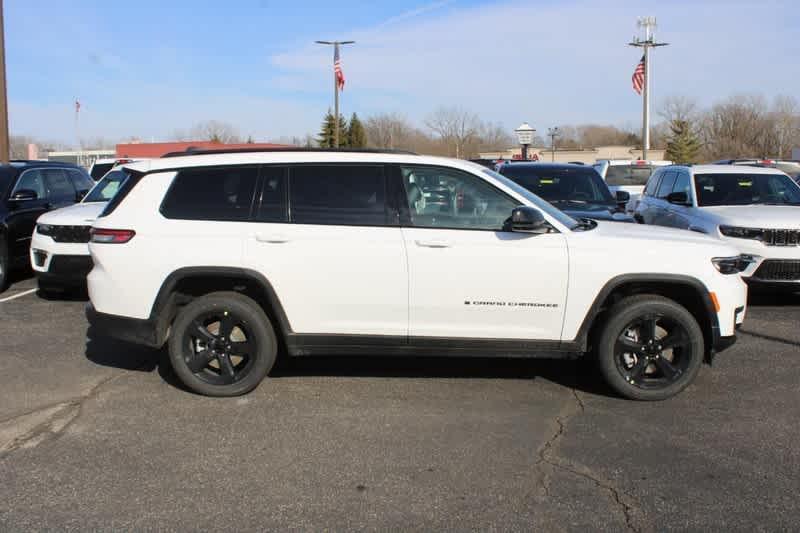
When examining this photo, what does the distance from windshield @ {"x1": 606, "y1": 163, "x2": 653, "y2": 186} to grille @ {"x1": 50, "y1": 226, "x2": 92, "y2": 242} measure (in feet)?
43.3

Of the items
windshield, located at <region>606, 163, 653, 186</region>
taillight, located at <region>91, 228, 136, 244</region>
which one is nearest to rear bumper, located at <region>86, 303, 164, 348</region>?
taillight, located at <region>91, 228, 136, 244</region>

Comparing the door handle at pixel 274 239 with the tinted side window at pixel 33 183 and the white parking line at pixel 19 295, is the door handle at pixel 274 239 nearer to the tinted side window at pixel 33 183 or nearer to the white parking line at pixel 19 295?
the white parking line at pixel 19 295

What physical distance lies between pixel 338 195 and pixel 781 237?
5.77 meters

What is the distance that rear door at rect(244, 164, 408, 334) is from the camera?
204 inches

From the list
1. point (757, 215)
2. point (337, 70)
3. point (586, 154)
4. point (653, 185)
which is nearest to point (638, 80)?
point (337, 70)

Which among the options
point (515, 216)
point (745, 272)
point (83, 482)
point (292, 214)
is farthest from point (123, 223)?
point (745, 272)

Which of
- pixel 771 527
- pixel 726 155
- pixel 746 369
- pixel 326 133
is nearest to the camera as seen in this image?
pixel 771 527

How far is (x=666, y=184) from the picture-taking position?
11219 millimetres

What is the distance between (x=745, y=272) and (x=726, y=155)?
70174mm

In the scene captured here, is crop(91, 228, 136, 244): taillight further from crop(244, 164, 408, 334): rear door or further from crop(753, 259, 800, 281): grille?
crop(753, 259, 800, 281): grille

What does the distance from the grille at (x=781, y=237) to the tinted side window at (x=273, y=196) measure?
19.6 ft

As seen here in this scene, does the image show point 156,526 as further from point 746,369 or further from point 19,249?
point 19,249

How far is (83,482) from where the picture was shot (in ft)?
13.3

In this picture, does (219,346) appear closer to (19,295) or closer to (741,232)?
(19,295)
